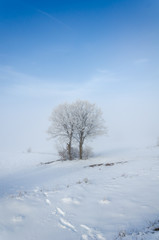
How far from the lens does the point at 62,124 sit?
25.4m

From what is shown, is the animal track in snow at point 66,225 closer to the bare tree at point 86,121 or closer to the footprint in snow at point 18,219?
the footprint in snow at point 18,219

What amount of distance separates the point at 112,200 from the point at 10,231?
11.8 feet

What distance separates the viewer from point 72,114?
25406 mm

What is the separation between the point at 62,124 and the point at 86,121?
4.25 meters

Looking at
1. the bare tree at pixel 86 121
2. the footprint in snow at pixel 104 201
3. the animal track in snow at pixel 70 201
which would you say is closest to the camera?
the footprint in snow at pixel 104 201

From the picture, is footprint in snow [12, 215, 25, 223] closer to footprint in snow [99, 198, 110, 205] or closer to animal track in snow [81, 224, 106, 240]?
animal track in snow [81, 224, 106, 240]

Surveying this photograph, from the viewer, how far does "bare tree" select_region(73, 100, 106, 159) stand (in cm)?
2506

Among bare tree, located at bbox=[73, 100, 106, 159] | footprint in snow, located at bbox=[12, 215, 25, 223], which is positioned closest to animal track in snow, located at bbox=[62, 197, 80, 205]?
footprint in snow, located at bbox=[12, 215, 25, 223]

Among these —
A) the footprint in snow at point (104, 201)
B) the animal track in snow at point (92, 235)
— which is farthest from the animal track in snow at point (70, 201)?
the animal track in snow at point (92, 235)

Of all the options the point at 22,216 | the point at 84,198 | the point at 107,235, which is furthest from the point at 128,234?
the point at 22,216

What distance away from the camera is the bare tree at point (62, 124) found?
25467mm

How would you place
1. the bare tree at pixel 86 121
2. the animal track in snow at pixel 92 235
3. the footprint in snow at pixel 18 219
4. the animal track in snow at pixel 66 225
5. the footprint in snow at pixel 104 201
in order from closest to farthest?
the animal track in snow at pixel 92 235 → the animal track in snow at pixel 66 225 → the footprint in snow at pixel 18 219 → the footprint in snow at pixel 104 201 → the bare tree at pixel 86 121

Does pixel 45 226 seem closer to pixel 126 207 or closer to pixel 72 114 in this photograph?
pixel 126 207

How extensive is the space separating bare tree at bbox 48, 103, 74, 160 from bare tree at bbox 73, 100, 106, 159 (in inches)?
39.7
